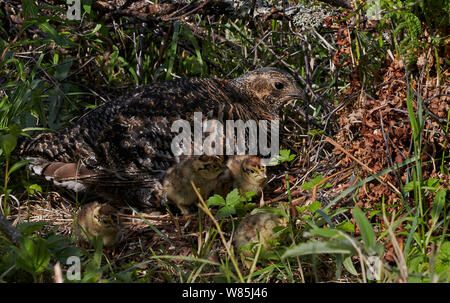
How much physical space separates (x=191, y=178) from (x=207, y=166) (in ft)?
0.51

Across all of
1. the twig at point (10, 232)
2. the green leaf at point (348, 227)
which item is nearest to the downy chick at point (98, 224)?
the twig at point (10, 232)

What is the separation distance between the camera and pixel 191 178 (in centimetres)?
423

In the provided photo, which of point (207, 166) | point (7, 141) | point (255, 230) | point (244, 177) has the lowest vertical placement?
point (255, 230)

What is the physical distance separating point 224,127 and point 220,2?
4.89 feet

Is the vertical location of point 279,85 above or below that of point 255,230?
above

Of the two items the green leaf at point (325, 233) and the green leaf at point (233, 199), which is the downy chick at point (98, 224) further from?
the green leaf at point (325, 233)

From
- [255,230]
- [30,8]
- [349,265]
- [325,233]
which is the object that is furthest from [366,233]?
[30,8]

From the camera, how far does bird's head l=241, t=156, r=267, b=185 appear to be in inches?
172

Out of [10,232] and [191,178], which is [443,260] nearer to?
[191,178]

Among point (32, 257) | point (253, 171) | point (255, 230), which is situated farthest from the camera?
point (253, 171)

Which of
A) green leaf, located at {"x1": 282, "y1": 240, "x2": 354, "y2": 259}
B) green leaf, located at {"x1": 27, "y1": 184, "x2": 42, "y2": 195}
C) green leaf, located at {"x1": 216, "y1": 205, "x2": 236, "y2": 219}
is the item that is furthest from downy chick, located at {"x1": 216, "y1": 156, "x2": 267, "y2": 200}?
green leaf, located at {"x1": 282, "y1": 240, "x2": 354, "y2": 259}

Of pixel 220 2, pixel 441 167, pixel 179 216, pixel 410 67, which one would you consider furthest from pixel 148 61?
pixel 441 167

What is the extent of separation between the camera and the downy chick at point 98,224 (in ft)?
12.6

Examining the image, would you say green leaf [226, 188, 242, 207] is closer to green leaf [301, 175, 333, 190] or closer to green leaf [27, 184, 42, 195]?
green leaf [301, 175, 333, 190]
